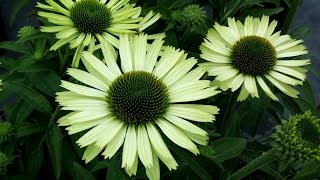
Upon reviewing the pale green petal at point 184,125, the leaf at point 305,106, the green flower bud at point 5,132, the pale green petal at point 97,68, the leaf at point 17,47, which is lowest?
the green flower bud at point 5,132

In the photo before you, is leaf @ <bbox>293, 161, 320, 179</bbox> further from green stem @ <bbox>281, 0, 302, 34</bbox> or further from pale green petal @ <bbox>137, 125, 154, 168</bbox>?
green stem @ <bbox>281, 0, 302, 34</bbox>

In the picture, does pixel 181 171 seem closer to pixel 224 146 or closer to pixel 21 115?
pixel 224 146

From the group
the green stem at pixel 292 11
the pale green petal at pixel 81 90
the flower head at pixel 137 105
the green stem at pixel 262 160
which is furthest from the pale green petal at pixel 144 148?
the green stem at pixel 292 11

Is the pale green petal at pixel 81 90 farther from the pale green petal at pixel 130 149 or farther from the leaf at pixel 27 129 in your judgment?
the leaf at pixel 27 129

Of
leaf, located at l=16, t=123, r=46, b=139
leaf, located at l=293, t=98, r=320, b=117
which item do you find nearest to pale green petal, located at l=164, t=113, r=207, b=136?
leaf, located at l=16, t=123, r=46, b=139

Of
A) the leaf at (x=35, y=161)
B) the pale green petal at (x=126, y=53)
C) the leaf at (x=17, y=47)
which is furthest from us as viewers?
the leaf at (x=17, y=47)

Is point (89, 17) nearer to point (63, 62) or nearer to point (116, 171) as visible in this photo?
point (63, 62)
